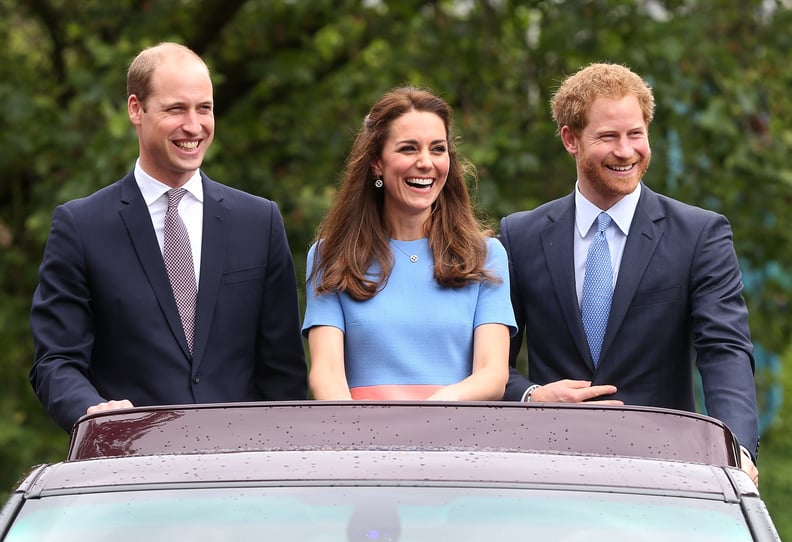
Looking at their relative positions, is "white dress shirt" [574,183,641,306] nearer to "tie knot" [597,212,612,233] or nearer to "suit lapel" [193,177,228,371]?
"tie knot" [597,212,612,233]

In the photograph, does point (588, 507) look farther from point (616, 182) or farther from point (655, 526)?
point (616, 182)

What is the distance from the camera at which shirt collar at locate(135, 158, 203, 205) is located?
4.45 meters

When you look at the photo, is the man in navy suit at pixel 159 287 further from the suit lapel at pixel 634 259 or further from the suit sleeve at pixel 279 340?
the suit lapel at pixel 634 259

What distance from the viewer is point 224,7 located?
1123cm

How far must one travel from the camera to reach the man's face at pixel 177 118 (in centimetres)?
436

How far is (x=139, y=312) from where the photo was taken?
14.2 feet

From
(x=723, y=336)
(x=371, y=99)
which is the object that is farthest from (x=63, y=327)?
(x=371, y=99)

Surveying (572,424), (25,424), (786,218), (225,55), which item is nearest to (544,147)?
(786,218)

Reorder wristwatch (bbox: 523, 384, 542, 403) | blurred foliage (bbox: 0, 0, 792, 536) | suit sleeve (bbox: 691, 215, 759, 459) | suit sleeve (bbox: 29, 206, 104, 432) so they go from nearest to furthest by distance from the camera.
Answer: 1. suit sleeve (bbox: 691, 215, 759, 459)
2. suit sleeve (bbox: 29, 206, 104, 432)
3. wristwatch (bbox: 523, 384, 542, 403)
4. blurred foliage (bbox: 0, 0, 792, 536)

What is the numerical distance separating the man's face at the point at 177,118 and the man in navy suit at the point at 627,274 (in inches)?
38.9

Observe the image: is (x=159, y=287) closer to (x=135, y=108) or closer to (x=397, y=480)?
(x=135, y=108)

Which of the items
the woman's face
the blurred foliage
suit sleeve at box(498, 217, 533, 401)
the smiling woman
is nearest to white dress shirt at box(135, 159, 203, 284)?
the smiling woman

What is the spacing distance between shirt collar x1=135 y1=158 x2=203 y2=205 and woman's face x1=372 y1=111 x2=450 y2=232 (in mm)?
490

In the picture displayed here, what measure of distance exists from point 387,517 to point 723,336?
1.72 m
